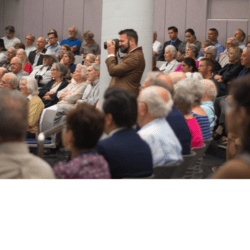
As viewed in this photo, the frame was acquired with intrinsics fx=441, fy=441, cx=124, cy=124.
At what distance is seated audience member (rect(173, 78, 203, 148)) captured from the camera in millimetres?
2705

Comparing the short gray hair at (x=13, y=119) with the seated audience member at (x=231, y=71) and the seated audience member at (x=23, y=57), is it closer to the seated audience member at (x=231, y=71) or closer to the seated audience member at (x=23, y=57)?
the seated audience member at (x=231, y=71)

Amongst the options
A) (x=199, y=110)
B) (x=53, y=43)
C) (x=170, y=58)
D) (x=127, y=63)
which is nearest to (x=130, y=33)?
(x=127, y=63)

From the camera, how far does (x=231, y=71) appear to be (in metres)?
4.58

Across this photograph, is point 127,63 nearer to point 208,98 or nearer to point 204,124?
point 208,98

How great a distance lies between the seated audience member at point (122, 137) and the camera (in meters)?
1.85

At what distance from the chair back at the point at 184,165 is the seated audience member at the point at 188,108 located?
0.97 feet

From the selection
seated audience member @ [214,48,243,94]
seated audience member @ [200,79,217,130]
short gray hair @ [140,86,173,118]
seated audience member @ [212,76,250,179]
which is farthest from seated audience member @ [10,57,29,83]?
seated audience member @ [212,76,250,179]

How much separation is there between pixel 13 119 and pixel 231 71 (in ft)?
11.5

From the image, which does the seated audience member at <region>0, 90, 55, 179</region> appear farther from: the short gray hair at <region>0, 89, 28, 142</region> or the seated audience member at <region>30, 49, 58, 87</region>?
the seated audience member at <region>30, 49, 58, 87</region>

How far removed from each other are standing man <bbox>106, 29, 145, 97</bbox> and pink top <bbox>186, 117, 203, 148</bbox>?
88cm

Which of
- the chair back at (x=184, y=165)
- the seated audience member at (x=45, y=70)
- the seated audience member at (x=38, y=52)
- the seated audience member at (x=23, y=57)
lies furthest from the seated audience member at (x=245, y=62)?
the seated audience member at (x=38, y=52)

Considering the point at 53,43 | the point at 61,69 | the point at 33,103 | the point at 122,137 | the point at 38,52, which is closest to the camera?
the point at 122,137
